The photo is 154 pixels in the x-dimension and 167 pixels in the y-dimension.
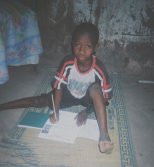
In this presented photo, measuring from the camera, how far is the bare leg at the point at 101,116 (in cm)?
201

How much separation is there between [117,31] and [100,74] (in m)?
1.15

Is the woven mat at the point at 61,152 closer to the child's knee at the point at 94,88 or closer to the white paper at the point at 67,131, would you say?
the white paper at the point at 67,131

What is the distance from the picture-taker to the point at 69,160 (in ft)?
6.52

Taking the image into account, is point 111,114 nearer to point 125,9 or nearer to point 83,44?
point 83,44

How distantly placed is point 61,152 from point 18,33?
54.1 inches

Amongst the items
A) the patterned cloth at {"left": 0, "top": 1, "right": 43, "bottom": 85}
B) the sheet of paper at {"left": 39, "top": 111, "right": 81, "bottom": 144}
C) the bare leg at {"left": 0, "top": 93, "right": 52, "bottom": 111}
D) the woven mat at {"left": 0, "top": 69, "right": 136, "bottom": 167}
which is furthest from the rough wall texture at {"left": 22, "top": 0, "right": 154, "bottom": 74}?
the sheet of paper at {"left": 39, "top": 111, "right": 81, "bottom": 144}

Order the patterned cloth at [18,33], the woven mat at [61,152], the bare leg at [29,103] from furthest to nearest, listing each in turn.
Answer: the patterned cloth at [18,33] < the bare leg at [29,103] < the woven mat at [61,152]

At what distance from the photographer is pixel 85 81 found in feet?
7.61

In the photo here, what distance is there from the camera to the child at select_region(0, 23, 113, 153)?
2.11 m

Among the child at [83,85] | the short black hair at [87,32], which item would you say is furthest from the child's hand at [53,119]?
the short black hair at [87,32]

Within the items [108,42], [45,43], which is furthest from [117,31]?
[45,43]

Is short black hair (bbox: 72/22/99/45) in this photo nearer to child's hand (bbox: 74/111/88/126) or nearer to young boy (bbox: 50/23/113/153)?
young boy (bbox: 50/23/113/153)

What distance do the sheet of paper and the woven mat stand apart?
1.5 inches

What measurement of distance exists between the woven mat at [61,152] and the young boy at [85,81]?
0.34ft
